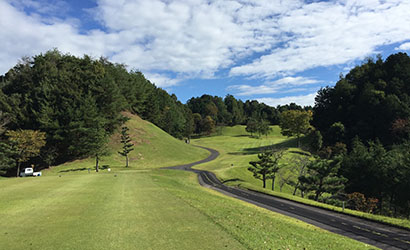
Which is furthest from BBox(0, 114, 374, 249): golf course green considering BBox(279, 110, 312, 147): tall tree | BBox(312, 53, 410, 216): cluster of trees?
BBox(279, 110, 312, 147): tall tree

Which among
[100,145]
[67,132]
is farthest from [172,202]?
[67,132]

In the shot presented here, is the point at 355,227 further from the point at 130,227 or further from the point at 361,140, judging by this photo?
the point at 361,140

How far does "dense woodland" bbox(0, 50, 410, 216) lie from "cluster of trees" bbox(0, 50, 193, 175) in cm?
24

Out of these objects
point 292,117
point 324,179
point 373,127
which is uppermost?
point 292,117

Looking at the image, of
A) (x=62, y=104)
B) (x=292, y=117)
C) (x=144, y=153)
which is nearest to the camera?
(x=62, y=104)

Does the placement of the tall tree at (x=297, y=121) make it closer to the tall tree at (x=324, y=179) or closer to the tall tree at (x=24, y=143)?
the tall tree at (x=324, y=179)

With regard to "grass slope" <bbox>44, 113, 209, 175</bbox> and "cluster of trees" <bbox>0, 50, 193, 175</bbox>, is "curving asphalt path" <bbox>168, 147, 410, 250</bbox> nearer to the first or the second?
"grass slope" <bbox>44, 113, 209, 175</bbox>

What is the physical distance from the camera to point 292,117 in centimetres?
8519

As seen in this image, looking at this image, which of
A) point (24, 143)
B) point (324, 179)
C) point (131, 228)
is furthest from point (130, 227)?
point (24, 143)

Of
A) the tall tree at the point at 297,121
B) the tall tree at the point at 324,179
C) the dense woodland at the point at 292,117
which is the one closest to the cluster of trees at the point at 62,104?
the dense woodland at the point at 292,117

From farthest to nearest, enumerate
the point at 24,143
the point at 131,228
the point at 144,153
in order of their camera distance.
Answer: the point at 144,153, the point at 24,143, the point at 131,228

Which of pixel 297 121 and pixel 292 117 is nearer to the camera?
pixel 297 121

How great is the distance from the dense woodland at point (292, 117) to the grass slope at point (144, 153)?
3497 mm

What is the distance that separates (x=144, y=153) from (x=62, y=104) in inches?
985
